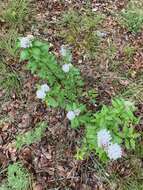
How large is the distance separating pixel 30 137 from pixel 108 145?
88cm

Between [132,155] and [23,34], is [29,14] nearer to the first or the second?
[23,34]

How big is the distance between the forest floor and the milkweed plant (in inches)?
6.5

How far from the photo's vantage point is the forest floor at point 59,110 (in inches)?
124

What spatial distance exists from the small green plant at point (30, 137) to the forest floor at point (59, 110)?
36 mm

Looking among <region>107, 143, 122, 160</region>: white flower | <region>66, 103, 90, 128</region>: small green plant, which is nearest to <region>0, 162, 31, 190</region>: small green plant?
<region>66, 103, 90, 128</region>: small green plant

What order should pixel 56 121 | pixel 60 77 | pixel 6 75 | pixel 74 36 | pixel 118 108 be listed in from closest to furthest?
pixel 118 108, pixel 60 77, pixel 56 121, pixel 6 75, pixel 74 36

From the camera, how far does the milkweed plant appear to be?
2.76 m

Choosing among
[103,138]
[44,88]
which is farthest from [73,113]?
[103,138]

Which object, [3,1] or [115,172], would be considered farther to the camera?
[3,1]

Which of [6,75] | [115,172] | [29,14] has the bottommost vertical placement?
[115,172]

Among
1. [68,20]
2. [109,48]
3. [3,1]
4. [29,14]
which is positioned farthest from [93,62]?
[3,1]

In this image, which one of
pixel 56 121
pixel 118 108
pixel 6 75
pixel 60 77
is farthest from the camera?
pixel 6 75

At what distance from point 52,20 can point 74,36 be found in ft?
1.19

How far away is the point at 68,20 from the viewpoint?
13.5ft
